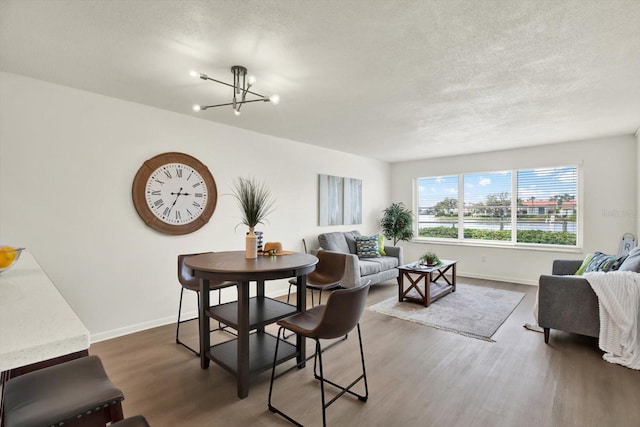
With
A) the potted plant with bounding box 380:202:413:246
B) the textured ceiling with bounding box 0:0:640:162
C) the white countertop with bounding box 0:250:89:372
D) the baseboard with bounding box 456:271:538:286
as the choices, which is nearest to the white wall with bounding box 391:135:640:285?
the baseboard with bounding box 456:271:538:286

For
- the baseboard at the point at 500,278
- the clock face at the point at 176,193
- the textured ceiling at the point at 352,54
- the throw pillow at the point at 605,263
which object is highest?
the textured ceiling at the point at 352,54

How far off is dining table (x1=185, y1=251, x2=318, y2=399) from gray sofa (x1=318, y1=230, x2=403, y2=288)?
1837 millimetres

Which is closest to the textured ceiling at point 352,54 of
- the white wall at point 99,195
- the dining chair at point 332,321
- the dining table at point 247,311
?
the white wall at point 99,195

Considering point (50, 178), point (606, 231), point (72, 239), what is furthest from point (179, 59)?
point (606, 231)

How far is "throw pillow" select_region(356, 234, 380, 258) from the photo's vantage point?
542 cm

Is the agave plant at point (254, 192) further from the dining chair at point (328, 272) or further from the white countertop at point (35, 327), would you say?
the white countertop at point (35, 327)

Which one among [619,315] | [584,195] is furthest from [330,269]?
[584,195]

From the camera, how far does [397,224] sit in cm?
658

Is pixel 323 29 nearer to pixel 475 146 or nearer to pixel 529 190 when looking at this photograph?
pixel 475 146

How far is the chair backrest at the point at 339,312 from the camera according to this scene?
178 centimetres

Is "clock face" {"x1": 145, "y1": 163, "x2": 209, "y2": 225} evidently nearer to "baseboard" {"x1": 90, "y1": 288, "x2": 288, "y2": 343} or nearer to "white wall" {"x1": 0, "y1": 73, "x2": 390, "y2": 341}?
"white wall" {"x1": 0, "y1": 73, "x2": 390, "y2": 341}

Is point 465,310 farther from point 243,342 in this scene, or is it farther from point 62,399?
point 62,399

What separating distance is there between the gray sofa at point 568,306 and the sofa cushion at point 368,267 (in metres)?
2.22

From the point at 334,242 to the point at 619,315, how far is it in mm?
3484
